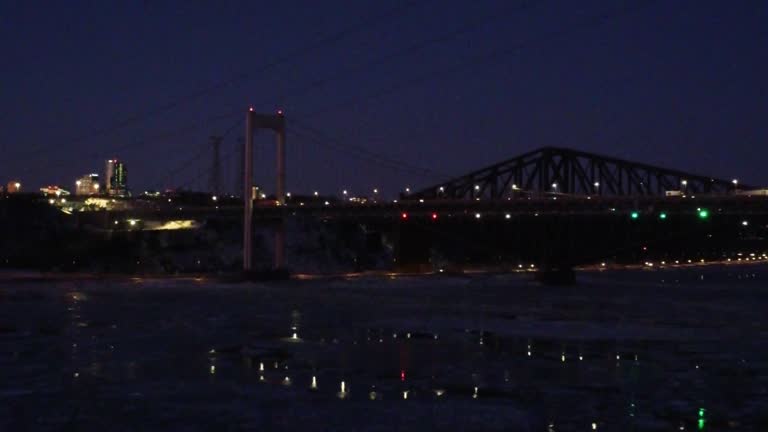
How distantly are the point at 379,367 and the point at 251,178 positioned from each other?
6469cm

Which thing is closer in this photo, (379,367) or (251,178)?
(379,367)

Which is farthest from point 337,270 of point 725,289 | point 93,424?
point 93,424

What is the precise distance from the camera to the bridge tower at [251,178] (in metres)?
87.5

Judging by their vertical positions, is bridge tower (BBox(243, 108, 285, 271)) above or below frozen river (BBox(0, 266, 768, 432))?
above

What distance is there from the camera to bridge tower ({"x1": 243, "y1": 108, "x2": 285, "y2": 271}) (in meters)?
87.5

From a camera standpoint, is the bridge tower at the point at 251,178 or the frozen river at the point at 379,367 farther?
the bridge tower at the point at 251,178

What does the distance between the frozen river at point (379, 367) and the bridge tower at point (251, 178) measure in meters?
34.6

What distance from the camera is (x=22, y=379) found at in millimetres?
24141

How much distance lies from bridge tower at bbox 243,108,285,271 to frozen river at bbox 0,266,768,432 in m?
34.6

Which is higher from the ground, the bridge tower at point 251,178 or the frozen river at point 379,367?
the bridge tower at point 251,178

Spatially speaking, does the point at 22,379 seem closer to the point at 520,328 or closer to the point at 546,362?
the point at 546,362

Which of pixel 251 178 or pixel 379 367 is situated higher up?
pixel 251 178

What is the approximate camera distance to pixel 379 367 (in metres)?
26.8

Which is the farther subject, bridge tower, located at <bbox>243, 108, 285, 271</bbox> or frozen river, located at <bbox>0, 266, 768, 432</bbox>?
bridge tower, located at <bbox>243, 108, 285, 271</bbox>
